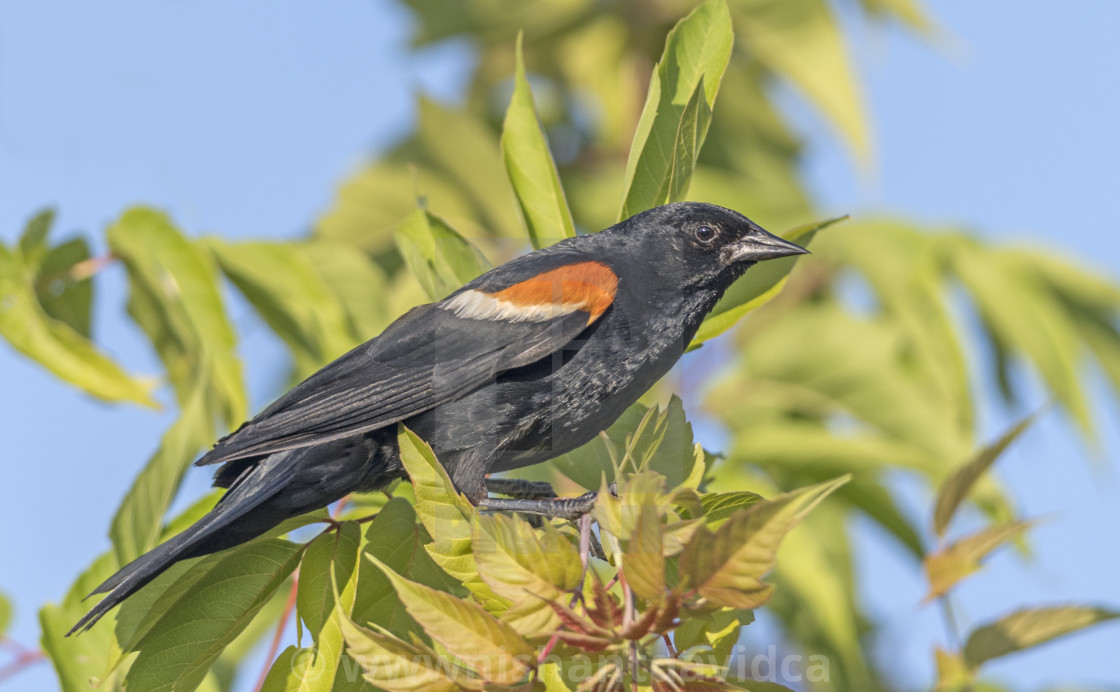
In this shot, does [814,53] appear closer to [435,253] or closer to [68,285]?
[435,253]

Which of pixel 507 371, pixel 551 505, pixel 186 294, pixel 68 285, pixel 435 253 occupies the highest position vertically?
pixel 68 285

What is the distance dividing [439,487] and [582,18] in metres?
4.20

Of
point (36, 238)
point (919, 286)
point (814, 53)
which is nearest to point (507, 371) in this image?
point (36, 238)

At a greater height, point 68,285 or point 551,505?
point 68,285

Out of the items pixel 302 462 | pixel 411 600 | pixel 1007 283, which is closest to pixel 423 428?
pixel 302 462

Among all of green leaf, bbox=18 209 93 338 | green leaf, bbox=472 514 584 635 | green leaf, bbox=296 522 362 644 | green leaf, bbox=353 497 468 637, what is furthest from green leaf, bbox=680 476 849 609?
green leaf, bbox=18 209 93 338

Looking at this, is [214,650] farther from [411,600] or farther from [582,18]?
[582,18]

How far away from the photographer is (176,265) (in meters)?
2.95

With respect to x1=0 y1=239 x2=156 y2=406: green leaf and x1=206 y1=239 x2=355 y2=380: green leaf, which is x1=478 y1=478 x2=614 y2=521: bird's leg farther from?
x1=0 y1=239 x2=156 y2=406: green leaf

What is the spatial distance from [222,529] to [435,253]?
0.79 meters

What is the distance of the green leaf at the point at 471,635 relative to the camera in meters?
1.57

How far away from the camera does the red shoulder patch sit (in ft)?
7.97

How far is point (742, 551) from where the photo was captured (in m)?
1.50

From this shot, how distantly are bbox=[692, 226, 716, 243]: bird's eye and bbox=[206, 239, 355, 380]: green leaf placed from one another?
1.13 meters
